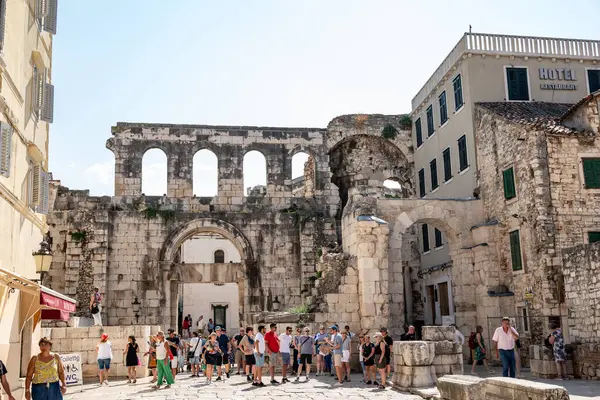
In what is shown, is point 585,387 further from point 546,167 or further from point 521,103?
point 521,103

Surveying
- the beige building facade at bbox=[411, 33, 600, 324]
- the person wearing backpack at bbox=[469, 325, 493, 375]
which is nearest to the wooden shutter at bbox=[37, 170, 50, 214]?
the person wearing backpack at bbox=[469, 325, 493, 375]

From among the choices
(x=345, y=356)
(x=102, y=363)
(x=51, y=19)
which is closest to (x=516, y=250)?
(x=345, y=356)

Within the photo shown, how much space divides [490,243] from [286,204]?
851 cm

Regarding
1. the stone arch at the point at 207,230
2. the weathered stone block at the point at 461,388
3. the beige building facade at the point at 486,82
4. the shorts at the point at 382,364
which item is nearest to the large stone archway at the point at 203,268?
the stone arch at the point at 207,230

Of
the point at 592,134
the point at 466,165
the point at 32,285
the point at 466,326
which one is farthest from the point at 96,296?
the point at 592,134

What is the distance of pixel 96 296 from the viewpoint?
1853 centimetres

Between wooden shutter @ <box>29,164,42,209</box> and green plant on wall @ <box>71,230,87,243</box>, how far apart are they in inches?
397

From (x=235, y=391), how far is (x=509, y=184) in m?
10.8

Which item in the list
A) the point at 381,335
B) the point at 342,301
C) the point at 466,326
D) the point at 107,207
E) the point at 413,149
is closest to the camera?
the point at 381,335

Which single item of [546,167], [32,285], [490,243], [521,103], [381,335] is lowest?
[381,335]

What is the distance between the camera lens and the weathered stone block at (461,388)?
9.83 m

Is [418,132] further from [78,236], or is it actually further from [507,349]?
[507,349]

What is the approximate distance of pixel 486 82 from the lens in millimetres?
22016

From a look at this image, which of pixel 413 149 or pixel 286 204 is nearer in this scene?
pixel 286 204
